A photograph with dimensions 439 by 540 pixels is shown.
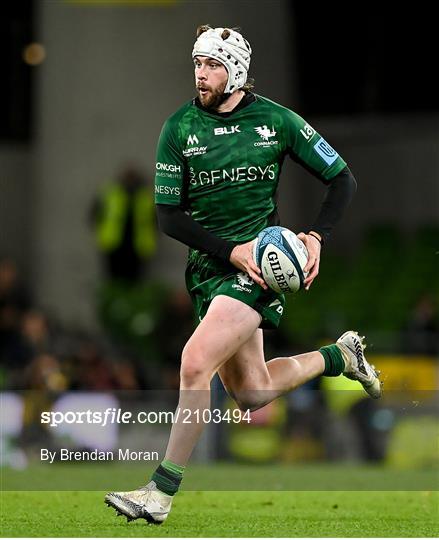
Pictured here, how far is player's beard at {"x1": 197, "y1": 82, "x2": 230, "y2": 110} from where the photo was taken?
865 centimetres

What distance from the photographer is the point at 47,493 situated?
34.2ft

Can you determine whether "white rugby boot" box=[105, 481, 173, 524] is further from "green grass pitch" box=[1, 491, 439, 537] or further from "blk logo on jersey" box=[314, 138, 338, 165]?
"blk logo on jersey" box=[314, 138, 338, 165]

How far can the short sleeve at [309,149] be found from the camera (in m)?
8.80

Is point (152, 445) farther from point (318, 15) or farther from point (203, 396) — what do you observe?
point (318, 15)

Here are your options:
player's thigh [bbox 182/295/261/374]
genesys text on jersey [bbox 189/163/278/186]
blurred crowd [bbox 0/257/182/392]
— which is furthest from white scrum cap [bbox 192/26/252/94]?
blurred crowd [bbox 0/257/182/392]

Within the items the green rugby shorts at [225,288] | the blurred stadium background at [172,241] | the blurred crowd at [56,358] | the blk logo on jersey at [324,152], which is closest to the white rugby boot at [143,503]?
the green rugby shorts at [225,288]

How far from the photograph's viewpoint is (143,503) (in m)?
8.26

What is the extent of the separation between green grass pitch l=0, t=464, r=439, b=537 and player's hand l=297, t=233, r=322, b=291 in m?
1.36

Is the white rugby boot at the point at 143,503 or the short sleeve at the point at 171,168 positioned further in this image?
the short sleeve at the point at 171,168

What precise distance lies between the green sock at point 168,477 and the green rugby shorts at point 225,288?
0.93 m

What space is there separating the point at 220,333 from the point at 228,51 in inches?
62.3

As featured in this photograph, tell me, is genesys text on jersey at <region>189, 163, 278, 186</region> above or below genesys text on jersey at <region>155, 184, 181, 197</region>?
above

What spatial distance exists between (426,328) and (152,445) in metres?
6.75

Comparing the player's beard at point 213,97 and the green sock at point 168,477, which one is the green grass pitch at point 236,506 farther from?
the player's beard at point 213,97
